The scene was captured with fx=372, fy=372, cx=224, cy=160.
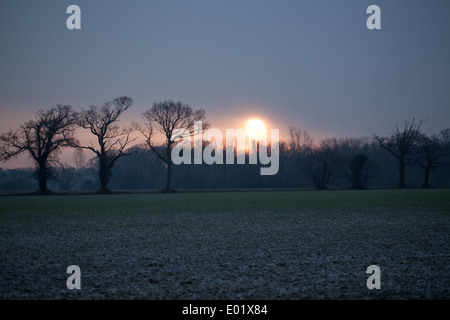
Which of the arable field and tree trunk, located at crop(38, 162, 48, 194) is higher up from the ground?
tree trunk, located at crop(38, 162, 48, 194)

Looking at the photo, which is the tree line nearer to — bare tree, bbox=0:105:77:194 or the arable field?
bare tree, bbox=0:105:77:194

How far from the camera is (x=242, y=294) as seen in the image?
Answer: 577 centimetres

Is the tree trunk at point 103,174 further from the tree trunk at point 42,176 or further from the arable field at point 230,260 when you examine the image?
the arable field at point 230,260

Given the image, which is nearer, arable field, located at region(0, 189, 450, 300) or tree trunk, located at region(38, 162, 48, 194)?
arable field, located at region(0, 189, 450, 300)

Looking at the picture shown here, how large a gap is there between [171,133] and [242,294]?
52.9 m

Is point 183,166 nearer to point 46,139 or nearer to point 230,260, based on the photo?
point 46,139

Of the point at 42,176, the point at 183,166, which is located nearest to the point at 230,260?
the point at 42,176

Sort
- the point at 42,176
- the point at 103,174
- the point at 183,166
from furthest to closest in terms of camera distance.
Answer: the point at 183,166
the point at 103,174
the point at 42,176

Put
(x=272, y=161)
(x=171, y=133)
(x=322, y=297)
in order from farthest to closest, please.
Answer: (x=272, y=161)
(x=171, y=133)
(x=322, y=297)

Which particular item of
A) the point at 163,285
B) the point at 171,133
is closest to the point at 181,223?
the point at 163,285

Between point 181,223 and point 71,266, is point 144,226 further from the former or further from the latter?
point 71,266

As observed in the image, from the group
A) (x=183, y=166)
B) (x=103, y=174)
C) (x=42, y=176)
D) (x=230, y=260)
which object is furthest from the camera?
(x=183, y=166)

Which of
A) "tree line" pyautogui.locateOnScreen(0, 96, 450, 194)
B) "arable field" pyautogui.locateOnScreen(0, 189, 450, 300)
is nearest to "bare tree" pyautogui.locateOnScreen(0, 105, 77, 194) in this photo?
"tree line" pyautogui.locateOnScreen(0, 96, 450, 194)

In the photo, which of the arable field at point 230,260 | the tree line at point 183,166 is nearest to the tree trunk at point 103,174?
the tree line at point 183,166
